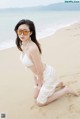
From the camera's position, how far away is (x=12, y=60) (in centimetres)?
631

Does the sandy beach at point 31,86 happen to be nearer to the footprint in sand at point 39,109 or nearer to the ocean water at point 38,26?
the footprint in sand at point 39,109

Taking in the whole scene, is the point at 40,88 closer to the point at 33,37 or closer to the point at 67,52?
the point at 33,37

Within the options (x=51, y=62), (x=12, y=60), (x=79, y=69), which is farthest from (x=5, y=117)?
(x=12, y=60)

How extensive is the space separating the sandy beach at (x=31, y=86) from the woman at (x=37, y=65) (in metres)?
0.09

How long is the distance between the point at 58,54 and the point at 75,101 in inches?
103

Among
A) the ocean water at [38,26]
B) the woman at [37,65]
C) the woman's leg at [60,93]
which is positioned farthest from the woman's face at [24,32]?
the ocean water at [38,26]

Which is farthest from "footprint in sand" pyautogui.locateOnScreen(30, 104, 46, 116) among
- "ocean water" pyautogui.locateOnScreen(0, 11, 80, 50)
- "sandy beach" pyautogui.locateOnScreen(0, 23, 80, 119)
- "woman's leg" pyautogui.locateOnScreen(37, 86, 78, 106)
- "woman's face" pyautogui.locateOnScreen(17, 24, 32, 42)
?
"ocean water" pyautogui.locateOnScreen(0, 11, 80, 50)

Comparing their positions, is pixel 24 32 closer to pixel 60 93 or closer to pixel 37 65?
pixel 37 65

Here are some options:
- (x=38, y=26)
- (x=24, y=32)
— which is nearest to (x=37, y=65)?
(x=24, y=32)

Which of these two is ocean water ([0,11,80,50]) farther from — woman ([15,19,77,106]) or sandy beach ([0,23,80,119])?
woman ([15,19,77,106])

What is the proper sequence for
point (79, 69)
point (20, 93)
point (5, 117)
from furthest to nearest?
point (79, 69) → point (20, 93) → point (5, 117)

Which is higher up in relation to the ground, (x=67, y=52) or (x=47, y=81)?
(x=47, y=81)

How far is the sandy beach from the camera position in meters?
3.75

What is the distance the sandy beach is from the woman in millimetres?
94
